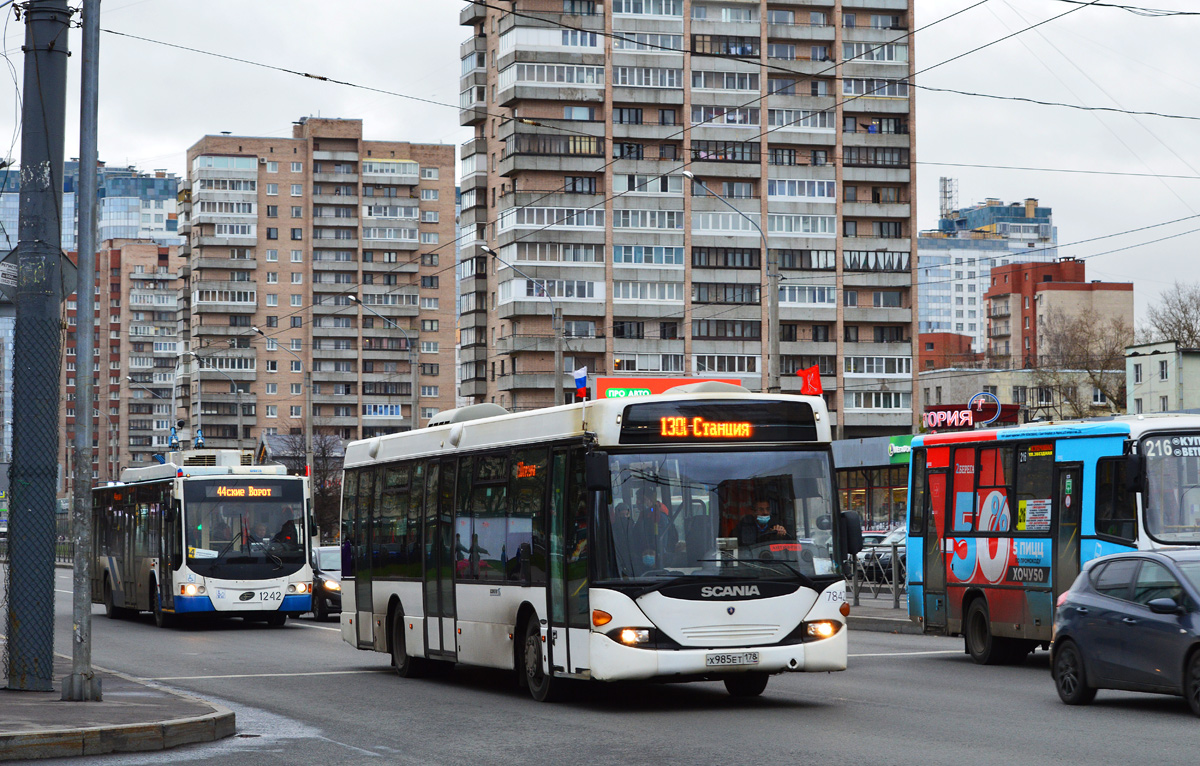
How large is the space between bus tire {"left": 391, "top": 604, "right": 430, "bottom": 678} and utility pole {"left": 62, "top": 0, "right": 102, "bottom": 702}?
5.14 metres

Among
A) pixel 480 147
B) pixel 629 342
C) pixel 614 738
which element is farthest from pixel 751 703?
pixel 480 147

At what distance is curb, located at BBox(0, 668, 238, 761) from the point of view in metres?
10.9

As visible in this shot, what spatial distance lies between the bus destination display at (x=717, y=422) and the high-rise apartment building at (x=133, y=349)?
166 m

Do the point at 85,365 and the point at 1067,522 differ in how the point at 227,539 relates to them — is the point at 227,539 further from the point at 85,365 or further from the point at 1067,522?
the point at 85,365

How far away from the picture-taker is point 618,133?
96875mm

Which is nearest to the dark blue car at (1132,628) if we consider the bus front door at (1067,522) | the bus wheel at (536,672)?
the bus front door at (1067,522)

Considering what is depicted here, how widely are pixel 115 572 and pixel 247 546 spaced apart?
544 centimetres

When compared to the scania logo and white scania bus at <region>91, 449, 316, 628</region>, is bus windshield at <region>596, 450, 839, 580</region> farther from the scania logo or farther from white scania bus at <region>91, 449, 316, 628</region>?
white scania bus at <region>91, 449, 316, 628</region>

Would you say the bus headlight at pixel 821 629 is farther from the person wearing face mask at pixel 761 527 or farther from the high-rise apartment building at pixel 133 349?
the high-rise apartment building at pixel 133 349

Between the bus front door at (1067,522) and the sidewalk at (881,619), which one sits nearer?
the bus front door at (1067,522)

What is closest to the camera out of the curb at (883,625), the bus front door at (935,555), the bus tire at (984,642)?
the bus tire at (984,642)

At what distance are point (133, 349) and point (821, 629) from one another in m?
175

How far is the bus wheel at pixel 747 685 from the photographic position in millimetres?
14734

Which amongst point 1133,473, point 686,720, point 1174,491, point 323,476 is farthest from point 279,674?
point 323,476
